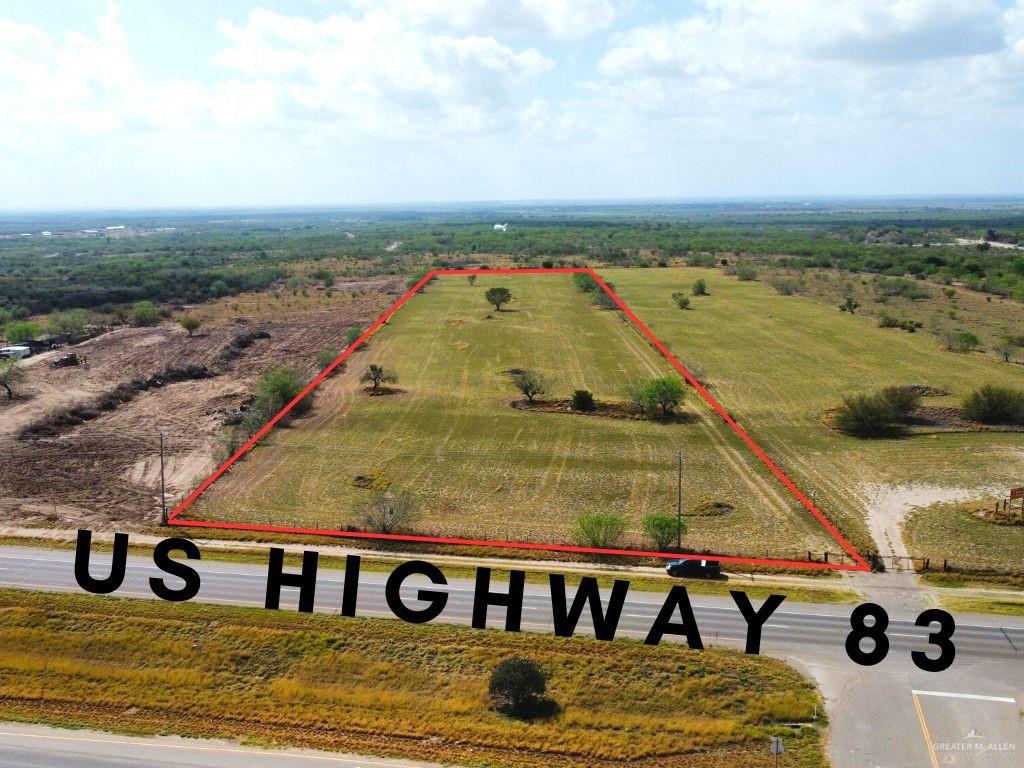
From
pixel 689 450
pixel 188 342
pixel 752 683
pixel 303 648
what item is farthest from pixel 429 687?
pixel 188 342

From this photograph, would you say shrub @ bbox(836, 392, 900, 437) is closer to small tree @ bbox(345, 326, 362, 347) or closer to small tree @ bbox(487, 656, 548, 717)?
small tree @ bbox(487, 656, 548, 717)

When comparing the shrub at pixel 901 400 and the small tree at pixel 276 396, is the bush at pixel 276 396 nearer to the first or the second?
the small tree at pixel 276 396

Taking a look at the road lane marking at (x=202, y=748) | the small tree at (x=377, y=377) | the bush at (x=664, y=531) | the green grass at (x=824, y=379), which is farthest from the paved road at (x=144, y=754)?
the small tree at (x=377, y=377)

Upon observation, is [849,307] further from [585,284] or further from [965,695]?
[965,695]

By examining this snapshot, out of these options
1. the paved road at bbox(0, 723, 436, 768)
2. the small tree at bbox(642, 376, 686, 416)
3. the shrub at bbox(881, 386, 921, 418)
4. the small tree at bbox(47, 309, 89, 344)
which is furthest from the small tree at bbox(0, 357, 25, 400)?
the shrub at bbox(881, 386, 921, 418)

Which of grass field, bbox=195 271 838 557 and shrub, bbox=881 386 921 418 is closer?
grass field, bbox=195 271 838 557

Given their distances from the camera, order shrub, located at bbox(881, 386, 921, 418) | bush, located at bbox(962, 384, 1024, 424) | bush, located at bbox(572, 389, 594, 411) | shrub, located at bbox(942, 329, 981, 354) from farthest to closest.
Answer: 1. shrub, located at bbox(942, 329, 981, 354)
2. bush, located at bbox(572, 389, 594, 411)
3. shrub, located at bbox(881, 386, 921, 418)
4. bush, located at bbox(962, 384, 1024, 424)
